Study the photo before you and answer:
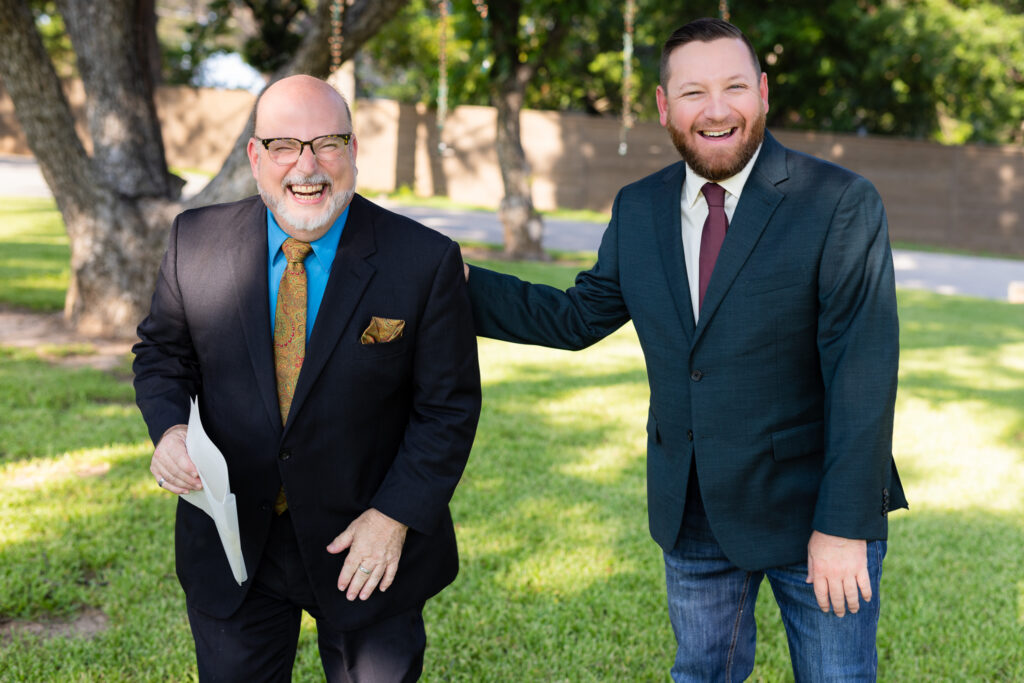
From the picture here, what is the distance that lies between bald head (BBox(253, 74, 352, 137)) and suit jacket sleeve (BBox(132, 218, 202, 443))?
0.39m

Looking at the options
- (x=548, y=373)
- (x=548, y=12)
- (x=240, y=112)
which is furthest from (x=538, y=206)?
(x=548, y=373)

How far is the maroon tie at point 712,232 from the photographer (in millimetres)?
2535

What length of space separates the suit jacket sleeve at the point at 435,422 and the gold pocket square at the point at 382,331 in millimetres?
58

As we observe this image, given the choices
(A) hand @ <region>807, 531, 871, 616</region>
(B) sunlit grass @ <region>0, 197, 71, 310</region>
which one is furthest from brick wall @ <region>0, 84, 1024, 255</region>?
(A) hand @ <region>807, 531, 871, 616</region>

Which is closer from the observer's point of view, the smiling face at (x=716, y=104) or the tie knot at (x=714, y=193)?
the smiling face at (x=716, y=104)

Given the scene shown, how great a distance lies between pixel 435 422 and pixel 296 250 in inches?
21.8

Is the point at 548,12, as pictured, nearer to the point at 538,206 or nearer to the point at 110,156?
the point at 110,156

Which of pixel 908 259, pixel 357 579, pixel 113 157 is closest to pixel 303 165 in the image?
pixel 357 579

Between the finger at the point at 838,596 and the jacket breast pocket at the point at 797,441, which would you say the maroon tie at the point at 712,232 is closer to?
the jacket breast pocket at the point at 797,441

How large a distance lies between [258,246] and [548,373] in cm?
637

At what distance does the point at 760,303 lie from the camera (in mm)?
2416

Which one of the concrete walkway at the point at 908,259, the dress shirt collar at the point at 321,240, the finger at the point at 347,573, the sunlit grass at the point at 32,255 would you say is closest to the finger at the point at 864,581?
the finger at the point at 347,573

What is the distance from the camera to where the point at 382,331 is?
7.70 feet

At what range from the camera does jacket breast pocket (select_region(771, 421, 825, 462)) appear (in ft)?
8.14
